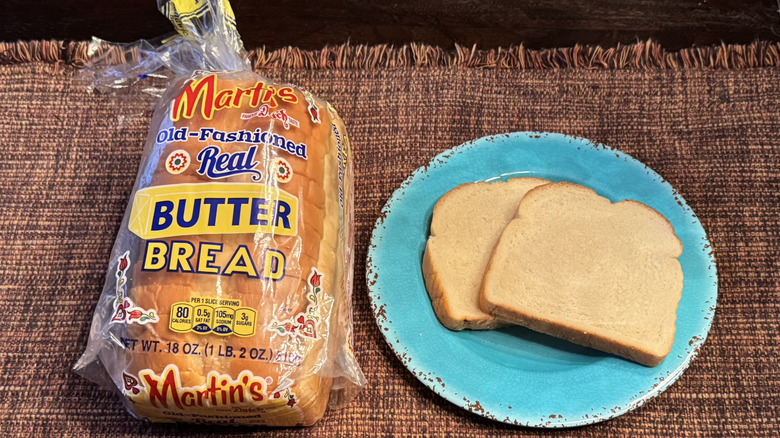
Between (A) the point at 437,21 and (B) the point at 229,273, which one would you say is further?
(A) the point at 437,21

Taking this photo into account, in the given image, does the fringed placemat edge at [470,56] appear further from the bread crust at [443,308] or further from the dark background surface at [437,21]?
the bread crust at [443,308]

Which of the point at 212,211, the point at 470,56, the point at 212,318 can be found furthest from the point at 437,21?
the point at 212,318

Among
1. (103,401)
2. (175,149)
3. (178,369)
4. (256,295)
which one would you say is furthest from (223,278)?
(103,401)

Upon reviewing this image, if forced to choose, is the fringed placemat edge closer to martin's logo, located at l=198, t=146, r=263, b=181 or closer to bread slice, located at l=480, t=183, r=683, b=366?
bread slice, located at l=480, t=183, r=683, b=366

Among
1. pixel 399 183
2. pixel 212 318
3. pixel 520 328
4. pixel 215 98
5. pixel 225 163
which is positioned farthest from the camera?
pixel 399 183

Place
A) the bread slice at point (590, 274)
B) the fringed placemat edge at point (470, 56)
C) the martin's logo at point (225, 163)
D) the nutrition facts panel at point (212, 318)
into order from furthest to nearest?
1. the fringed placemat edge at point (470, 56)
2. the bread slice at point (590, 274)
3. the martin's logo at point (225, 163)
4. the nutrition facts panel at point (212, 318)

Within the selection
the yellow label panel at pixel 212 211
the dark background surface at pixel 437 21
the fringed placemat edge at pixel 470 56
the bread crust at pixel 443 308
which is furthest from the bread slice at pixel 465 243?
the dark background surface at pixel 437 21

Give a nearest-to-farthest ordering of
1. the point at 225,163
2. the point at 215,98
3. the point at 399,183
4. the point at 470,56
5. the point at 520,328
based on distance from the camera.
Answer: the point at 225,163 → the point at 215,98 → the point at 520,328 → the point at 399,183 → the point at 470,56

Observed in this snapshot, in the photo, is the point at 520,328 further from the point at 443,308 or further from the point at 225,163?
the point at 225,163
